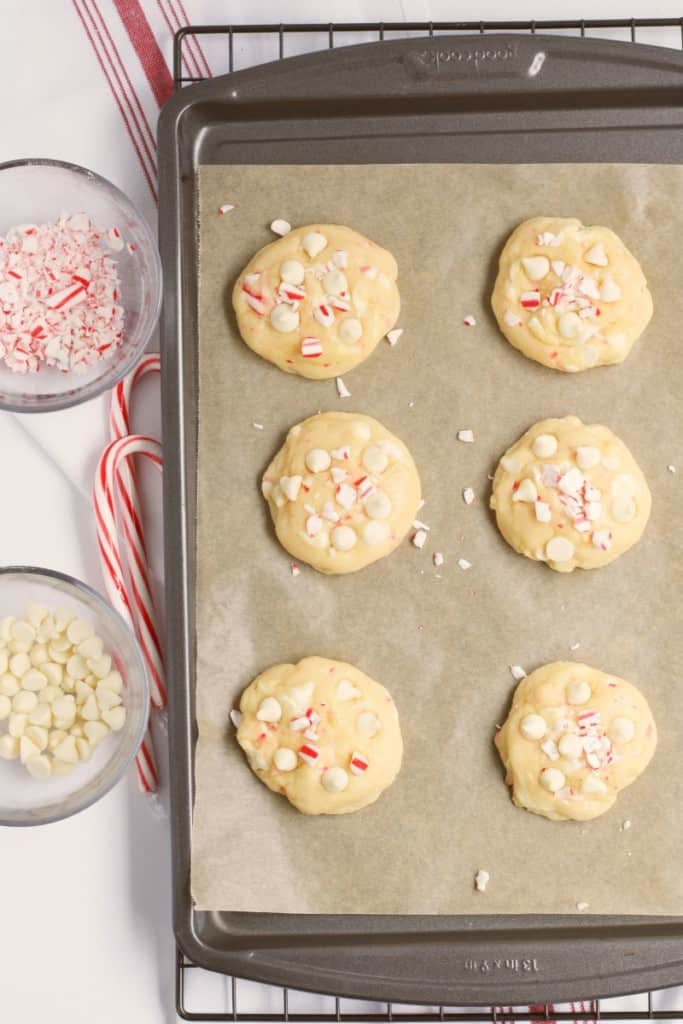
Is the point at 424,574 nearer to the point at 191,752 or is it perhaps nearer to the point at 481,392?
the point at 481,392

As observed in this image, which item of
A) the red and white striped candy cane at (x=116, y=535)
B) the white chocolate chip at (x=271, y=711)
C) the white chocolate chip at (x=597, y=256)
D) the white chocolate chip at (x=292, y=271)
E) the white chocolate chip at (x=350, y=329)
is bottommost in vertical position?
the white chocolate chip at (x=271, y=711)

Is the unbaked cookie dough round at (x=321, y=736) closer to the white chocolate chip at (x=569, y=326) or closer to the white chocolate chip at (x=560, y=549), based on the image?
the white chocolate chip at (x=560, y=549)

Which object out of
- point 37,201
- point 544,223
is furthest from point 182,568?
point 544,223

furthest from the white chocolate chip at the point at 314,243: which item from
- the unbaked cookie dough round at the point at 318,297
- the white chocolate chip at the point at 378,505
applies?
the white chocolate chip at the point at 378,505

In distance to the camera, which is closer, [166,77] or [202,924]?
[202,924]

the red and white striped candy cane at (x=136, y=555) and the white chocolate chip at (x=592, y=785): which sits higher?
the red and white striped candy cane at (x=136, y=555)

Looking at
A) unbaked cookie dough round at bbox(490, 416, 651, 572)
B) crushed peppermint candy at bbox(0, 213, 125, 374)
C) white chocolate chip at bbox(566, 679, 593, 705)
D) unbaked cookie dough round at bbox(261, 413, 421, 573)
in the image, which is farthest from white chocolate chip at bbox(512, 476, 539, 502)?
crushed peppermint candy at bbox(0, 213, 125, 374)
